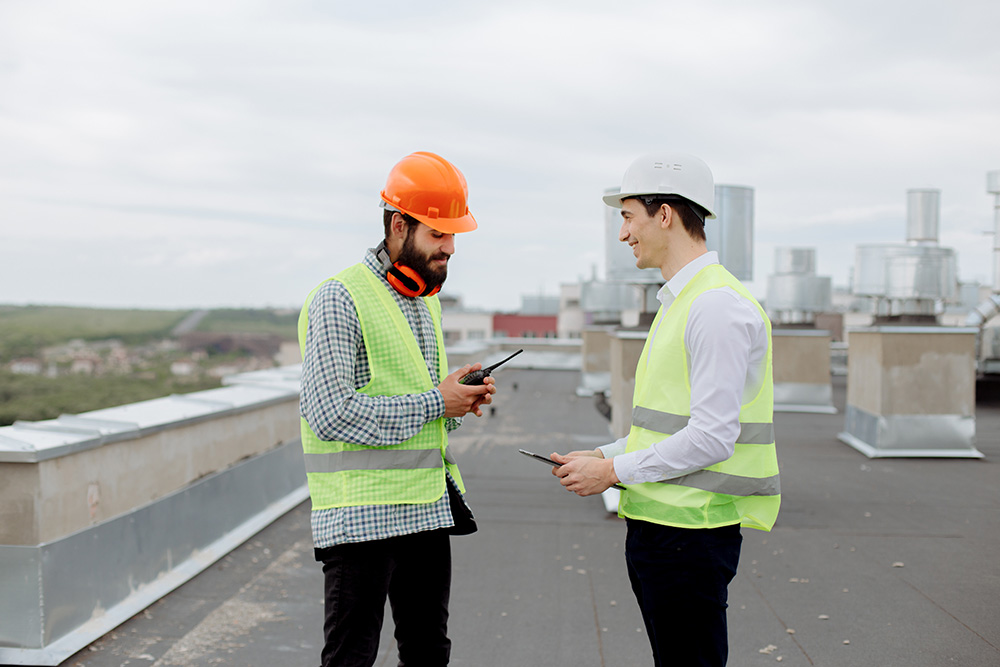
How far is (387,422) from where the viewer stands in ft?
8.35

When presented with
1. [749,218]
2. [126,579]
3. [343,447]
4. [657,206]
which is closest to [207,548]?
[126,579]

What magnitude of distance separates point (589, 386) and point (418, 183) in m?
16.9

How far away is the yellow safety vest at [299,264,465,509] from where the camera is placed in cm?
260

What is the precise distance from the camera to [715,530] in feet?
8.00

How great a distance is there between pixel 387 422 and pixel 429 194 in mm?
735

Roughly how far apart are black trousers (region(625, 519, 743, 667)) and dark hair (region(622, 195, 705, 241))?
0.90 metres

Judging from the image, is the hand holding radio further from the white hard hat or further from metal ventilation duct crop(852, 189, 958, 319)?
metal ventilation duct crop(852, 189, 958, 319)

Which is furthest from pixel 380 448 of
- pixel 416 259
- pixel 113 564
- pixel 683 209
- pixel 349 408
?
pixel 113 564

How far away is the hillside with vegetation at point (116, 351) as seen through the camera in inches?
Answer: 1945

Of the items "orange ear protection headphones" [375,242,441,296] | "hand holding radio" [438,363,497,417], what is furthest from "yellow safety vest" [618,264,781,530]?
"orange ear protection headphones" [375,242,441,296]

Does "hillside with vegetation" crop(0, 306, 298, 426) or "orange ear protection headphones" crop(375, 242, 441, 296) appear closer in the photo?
"orange ear protection headphones" crop(375, 242, 441, 296)

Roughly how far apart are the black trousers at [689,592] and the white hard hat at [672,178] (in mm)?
984

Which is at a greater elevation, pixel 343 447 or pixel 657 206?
pixel 657 206

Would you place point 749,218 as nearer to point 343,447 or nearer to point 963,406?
point 963,406
